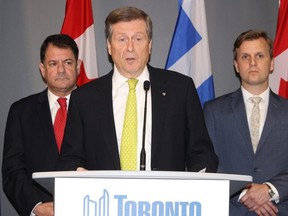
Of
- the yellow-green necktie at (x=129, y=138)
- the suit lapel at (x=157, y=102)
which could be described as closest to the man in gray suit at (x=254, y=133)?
the suit lapel at (x=157, y=102)

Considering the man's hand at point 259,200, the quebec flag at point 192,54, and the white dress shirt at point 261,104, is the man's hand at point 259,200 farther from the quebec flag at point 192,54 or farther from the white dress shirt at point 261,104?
the quebec flag at point 192,54

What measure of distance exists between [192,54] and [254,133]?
1119 millimetres

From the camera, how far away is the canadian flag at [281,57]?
436cm

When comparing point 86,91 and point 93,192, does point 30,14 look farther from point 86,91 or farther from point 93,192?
point 93,192

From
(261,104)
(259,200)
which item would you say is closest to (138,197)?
(259,200)

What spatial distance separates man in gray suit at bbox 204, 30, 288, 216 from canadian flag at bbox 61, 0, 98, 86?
3.99ft

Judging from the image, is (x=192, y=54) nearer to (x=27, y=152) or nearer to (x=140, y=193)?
(x=27, y=152)

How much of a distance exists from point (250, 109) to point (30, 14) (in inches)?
91.6

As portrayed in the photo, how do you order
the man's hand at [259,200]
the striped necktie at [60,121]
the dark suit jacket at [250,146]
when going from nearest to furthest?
the man's hand at [259,200]
the dark suit jacket at [250,146]
the striped necktie at [60,121]

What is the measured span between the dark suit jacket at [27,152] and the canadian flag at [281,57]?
188cm

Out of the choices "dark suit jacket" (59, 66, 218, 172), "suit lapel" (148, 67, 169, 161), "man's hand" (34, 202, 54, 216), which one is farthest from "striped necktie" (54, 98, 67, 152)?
"suit lapel" (148, 67, 169, 161)

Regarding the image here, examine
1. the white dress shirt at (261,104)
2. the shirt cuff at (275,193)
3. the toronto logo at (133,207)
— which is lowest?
the shirt cuff at (275,193)

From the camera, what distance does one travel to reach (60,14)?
194 inches

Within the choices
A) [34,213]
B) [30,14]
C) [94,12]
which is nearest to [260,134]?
[34,213]
